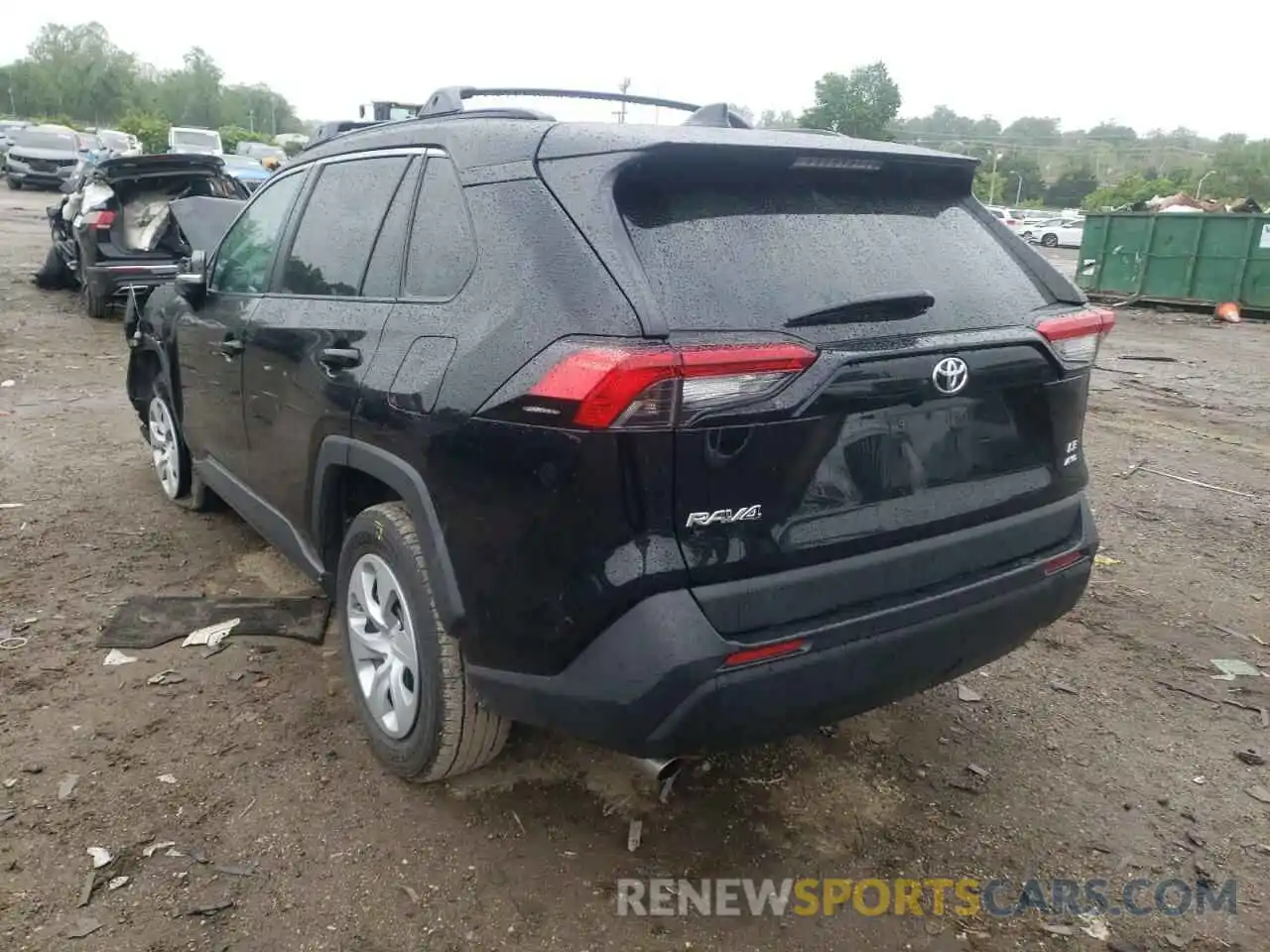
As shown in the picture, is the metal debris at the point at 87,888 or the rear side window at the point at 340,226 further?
the rear side window at the point at 340,226

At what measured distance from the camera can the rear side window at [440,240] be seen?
8.31 feet

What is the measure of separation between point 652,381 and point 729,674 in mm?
653

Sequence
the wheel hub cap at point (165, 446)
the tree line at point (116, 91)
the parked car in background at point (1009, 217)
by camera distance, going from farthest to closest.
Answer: the tree line at point (116, 91)
the wheel hub cap at point (165, 446)
the parked car in background at point (1009, 217)

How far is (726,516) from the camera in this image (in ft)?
6.94

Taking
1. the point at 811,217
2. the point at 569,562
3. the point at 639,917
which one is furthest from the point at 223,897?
the point at 811,217

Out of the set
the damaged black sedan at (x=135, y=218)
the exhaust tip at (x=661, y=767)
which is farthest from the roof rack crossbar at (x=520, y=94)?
the damaged black sedan at (x=135, y=218)

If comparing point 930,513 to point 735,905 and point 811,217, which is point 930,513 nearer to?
point 811,217

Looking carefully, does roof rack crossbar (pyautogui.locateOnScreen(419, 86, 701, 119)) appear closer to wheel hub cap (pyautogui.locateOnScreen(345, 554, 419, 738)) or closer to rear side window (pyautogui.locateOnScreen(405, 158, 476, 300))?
rear side window (pyautogui.locateOnScreen(405, 158, 476, 300))

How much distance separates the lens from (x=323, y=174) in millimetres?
3477

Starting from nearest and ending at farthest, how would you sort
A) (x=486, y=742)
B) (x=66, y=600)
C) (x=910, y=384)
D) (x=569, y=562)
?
(x=569, y=562)
(x=910, y=384)
(x=486, y=742)
(x=66, y=600)

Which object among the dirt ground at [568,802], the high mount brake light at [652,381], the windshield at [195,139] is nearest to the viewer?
the high mount brake light at [652,381]

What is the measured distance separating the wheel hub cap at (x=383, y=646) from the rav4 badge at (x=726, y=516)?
3.20 ft

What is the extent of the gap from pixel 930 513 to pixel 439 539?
4.00 feet

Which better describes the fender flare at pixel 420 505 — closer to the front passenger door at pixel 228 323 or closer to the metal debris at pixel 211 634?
the front passenger door at pixel 228 323
